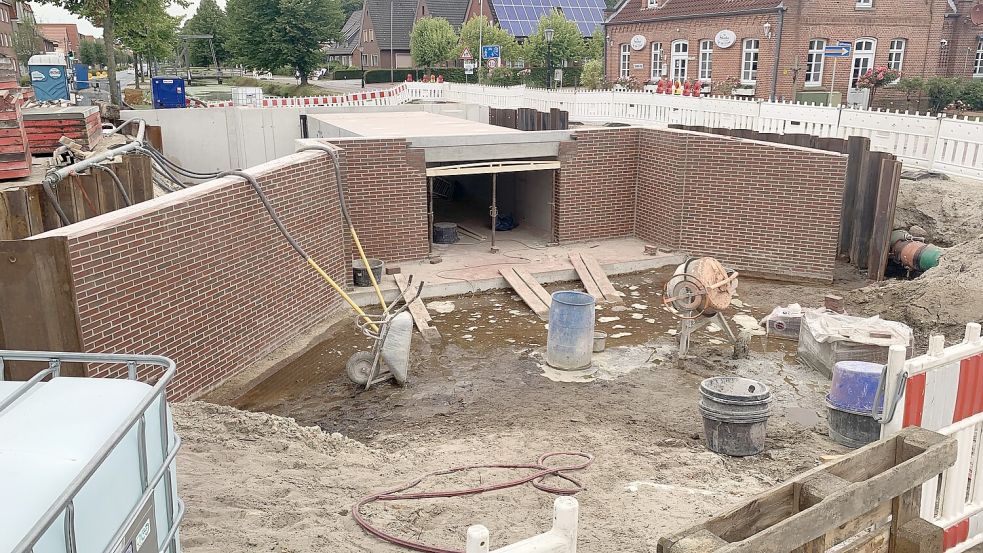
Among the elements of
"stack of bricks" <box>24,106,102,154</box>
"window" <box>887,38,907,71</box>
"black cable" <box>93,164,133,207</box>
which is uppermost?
"window" <box>887,38,907,71</box>

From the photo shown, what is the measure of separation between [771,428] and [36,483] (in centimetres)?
695

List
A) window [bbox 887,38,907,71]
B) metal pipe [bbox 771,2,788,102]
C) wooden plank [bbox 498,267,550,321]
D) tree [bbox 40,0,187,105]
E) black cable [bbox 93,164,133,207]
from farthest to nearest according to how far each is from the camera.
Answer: window [bbox 887,38,907,71]
metal pipe [bbox 771,2,788,102]
tree [bbox 40,0,187,105]
wooden plank [bbox 498,267,550,321]
black cable [bbox 93,164,133,207]

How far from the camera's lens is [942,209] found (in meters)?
13.5

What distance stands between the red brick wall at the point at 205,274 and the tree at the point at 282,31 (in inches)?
1716

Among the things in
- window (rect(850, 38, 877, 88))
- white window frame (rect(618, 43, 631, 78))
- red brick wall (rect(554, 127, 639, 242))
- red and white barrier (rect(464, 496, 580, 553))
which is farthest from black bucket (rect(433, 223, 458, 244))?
white window frame (rect(618, 43, 631, 78))

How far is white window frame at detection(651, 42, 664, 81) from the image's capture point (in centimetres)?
3866

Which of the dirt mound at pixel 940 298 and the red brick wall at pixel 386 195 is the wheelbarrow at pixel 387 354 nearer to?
the red brick wall at pixel 386 195

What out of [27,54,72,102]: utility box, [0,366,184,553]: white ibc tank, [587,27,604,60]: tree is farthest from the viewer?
[587,27,604,60]: tree

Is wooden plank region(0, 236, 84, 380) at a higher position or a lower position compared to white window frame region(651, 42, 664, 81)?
lower

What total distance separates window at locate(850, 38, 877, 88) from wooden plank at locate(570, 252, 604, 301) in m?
24.5

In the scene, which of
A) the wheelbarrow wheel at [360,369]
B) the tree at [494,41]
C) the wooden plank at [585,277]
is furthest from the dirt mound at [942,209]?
the tree at [494,41]

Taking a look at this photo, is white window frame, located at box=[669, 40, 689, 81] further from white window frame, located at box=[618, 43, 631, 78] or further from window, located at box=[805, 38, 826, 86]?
window, located at box=[805, 38, 826, 86]

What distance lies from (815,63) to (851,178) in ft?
70.1

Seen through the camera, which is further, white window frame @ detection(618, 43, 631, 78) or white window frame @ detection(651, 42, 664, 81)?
white window frame @ detection(618, 43, 631, 78)
